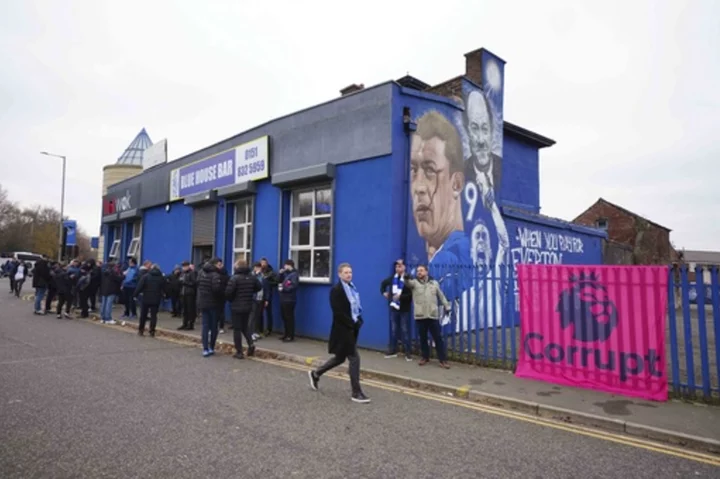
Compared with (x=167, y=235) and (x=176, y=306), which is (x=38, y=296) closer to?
(x=167, y=235)

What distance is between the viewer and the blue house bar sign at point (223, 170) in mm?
13148

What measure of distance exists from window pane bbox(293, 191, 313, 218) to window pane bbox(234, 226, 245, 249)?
2707 mm

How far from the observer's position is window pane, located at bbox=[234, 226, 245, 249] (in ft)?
46.6

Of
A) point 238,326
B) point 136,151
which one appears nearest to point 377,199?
point 238,326

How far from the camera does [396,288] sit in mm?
8828

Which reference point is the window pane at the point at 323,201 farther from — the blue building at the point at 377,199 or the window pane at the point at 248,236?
the window pane at the point at 248,236

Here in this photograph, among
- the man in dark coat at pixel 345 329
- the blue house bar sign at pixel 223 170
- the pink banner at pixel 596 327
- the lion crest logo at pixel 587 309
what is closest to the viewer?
the man in dark coat at pixel 345 329

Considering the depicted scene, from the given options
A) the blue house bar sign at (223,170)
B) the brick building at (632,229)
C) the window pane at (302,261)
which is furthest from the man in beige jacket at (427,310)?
the brick building at (632,229)

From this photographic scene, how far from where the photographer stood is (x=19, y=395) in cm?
589

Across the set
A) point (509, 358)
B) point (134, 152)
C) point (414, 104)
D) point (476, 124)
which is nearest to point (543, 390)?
Result: point (509, 358)

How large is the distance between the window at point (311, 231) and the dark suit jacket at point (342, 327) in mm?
4514

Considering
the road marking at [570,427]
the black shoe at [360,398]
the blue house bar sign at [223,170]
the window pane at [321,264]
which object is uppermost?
the blue house bar sign at [223,170]

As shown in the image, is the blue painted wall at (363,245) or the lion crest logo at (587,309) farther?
the blue painted wall at (363,245)

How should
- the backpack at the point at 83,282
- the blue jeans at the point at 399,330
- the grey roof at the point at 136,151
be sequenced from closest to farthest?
the blue jeans at the point at 399,330 < the backpack at the point at 83,282 < the grey roof at the point at 136,151
